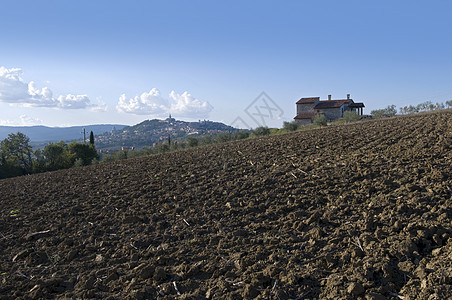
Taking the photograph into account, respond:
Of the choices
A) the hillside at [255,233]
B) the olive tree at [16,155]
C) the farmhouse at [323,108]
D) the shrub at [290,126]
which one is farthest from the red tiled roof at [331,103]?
the olive tree at [16,155]

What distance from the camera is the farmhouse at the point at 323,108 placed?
46.6 m

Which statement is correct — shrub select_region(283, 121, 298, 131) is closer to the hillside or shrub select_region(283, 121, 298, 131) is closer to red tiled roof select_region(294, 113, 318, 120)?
red tiled roof select_region(294, 113, 318, 120)

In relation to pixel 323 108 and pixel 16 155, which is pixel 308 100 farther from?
pixel 16 155

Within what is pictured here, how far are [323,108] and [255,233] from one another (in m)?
45.2

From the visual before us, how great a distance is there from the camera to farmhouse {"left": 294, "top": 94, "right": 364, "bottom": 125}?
4662cm

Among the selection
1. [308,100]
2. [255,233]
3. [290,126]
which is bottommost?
[255,233]

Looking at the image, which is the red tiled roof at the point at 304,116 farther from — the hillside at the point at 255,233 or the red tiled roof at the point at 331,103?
the hillside at the point at 255,233

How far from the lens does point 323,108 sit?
157 feet

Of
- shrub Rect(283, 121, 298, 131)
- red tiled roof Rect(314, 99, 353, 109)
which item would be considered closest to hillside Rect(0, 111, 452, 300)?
shrub Rect(283, 121, 298, 131)

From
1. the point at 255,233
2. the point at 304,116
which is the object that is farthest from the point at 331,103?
→ the point at 255,233

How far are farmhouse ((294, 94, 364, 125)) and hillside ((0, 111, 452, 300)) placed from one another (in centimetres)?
3745

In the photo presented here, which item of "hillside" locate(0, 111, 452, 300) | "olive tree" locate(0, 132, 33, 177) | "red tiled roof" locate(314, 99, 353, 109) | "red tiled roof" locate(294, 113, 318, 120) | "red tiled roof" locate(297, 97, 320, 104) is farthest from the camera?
"red tiled roof" locate(297, 97, 320, 104)

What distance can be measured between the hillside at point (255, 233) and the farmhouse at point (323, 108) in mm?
37446

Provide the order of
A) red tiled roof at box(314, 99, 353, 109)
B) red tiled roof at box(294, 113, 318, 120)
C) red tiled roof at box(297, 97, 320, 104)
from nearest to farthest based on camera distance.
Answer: red tiled roof at box(294, 113, 318, 120)
red tiled roof at box(314, 99, 353, 109)
red tiled roof at box(297, 97, 320, 104)
